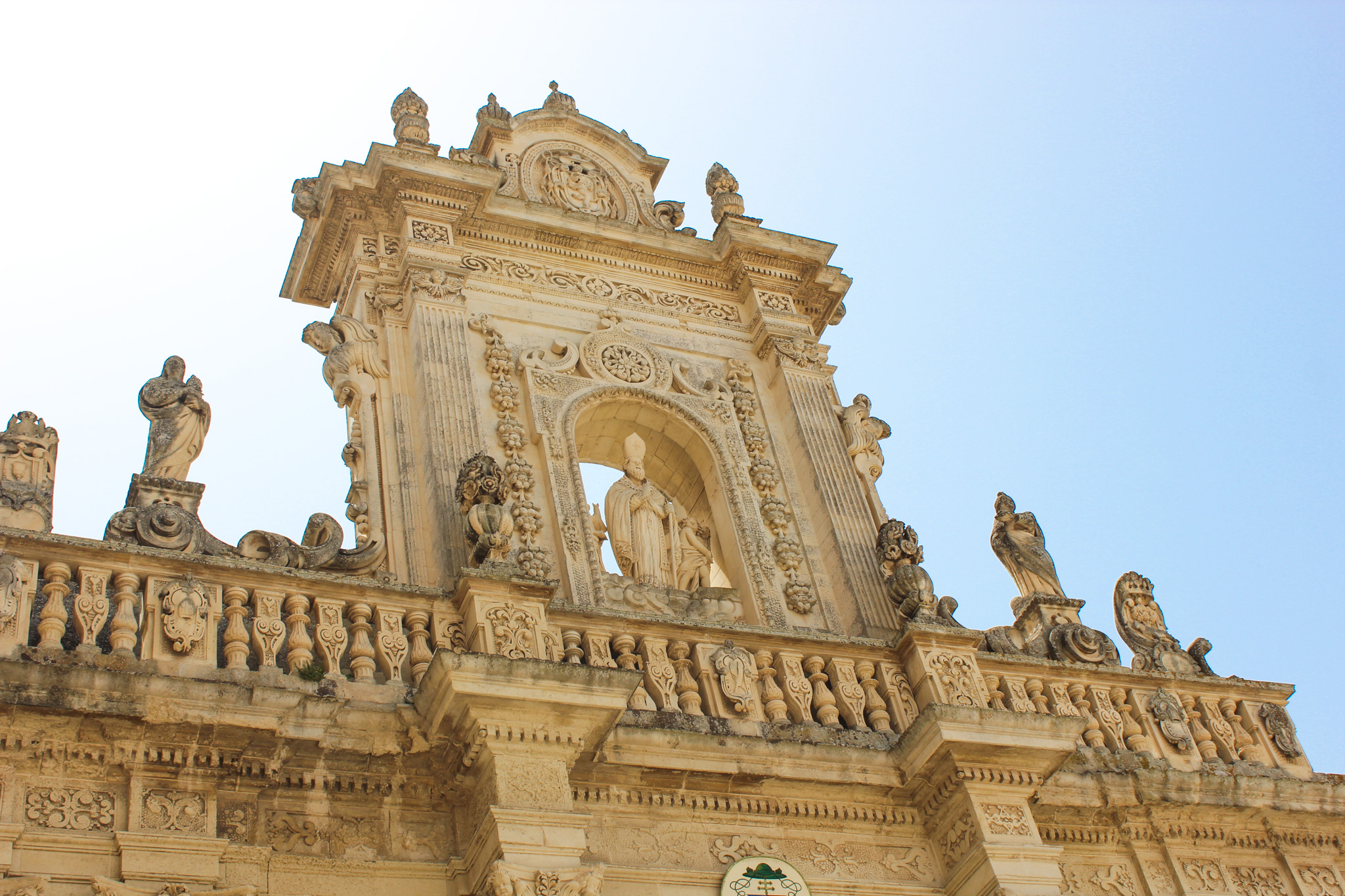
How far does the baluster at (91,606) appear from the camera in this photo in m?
7.02

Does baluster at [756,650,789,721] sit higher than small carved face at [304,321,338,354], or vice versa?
small carved face at [304,321,338,354]

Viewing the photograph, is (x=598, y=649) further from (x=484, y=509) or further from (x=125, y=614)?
(x=125, y=614)

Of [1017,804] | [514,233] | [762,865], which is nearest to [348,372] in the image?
[514,233]

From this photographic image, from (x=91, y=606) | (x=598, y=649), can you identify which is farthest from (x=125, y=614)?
(x=598, y=649)

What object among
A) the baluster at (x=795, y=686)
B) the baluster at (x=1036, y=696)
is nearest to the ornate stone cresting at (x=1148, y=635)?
the baluster at (x=1036, y=696)

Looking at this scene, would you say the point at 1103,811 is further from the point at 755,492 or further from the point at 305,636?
the point at 305,636

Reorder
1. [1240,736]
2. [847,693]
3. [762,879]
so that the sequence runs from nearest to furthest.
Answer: [762,879], [847,693], [1240,736]

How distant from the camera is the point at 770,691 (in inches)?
339

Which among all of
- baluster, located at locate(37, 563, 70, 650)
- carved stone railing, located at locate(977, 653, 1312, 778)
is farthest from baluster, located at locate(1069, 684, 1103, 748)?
baluster, located at locate(37, 563, 70, 650)

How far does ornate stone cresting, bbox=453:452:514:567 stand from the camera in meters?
8.27

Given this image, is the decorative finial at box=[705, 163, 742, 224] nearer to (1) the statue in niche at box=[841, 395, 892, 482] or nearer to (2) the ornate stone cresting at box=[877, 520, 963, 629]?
(1) the statue in niche at box=[841, 395, 892, 482]

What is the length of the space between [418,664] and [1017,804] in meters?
3.45

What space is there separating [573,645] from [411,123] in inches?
207

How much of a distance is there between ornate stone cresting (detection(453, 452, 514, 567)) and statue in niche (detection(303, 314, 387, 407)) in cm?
168
